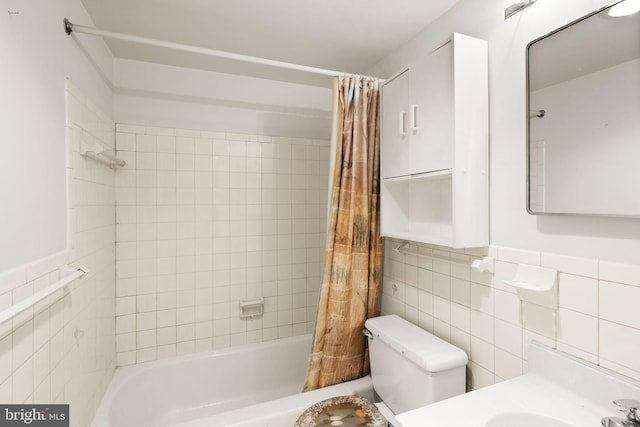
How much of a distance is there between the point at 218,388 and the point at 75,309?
1.23 metres

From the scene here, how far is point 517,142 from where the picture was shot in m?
1.23

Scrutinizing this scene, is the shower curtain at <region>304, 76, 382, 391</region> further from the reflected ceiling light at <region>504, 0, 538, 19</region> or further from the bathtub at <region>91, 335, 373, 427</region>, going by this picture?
the reflected ceiling light at <region>504, 0, 538, 19</region>

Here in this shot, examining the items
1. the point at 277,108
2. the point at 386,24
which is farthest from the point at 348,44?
the point at 277,108

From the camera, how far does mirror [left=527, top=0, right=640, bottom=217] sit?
90cm

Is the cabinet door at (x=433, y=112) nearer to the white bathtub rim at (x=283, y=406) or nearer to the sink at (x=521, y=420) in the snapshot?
the sink at (x=521, y=420)

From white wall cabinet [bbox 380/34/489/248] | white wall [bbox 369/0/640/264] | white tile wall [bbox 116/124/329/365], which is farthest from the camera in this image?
white tile wall [bbox 116/124/329/365]

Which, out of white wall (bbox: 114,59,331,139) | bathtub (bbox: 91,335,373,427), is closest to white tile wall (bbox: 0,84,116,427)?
bathtub (bbox: 91,335,373,427)

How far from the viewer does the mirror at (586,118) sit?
2.95ft

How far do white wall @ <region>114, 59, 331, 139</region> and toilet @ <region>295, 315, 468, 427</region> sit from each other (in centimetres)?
163

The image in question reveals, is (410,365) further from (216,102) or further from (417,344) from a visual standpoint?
(216,102)

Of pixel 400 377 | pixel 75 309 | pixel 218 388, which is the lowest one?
pixel 218 388

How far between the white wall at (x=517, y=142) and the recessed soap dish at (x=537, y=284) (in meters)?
0.08

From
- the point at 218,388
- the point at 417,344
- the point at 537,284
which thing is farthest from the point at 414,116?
the point at 218,388

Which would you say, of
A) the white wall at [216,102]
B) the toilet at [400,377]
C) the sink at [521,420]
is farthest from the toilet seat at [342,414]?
the white wall at [216,102]
